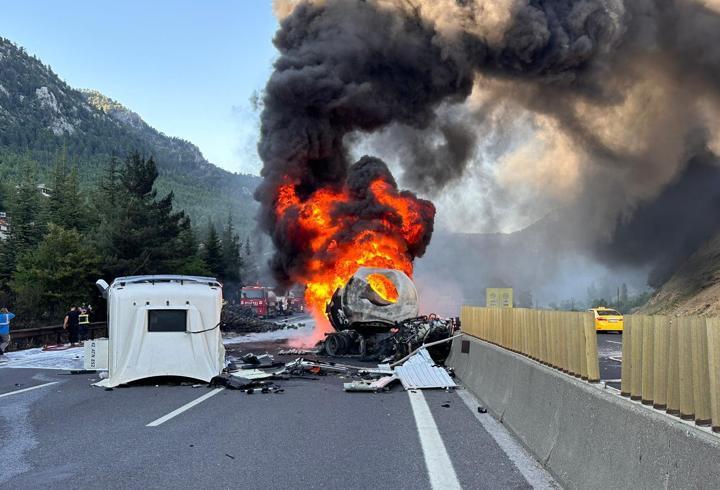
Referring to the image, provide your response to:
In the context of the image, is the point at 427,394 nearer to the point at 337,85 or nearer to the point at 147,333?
the point at 147,333

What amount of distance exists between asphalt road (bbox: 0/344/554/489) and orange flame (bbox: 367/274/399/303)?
33.5 feet

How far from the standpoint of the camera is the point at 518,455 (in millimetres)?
7008

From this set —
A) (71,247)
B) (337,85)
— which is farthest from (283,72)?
(71,247)

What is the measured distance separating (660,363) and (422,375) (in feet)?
32.2

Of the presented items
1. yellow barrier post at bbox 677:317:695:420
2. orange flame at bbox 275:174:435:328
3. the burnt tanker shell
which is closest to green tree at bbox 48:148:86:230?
orange flame at bbox 275:174:435:328

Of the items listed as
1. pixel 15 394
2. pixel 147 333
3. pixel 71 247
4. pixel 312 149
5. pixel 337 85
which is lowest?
pixel 15 394

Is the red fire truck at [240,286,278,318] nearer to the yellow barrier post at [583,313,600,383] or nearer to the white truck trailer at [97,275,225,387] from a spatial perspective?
the white truck trailer at [97,275,225,387]

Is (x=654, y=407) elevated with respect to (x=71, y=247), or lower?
lower

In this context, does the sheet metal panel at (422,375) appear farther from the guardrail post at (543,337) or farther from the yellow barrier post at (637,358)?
the yellow barrier post at (637,358)

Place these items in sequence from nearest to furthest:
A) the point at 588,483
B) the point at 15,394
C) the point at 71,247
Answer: the point at 588,483 → the point at 15,394 → the point at 71,247

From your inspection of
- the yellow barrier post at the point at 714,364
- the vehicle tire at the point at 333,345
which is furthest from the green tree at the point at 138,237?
the yellow barrier post at the point at 714,364

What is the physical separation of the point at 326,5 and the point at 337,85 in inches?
205

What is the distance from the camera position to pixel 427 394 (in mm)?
12492

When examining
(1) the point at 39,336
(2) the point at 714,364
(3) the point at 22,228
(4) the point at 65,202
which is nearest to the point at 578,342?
(2) the point at 714,364
